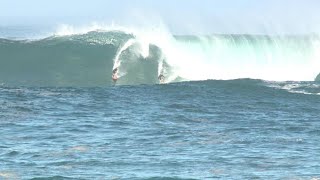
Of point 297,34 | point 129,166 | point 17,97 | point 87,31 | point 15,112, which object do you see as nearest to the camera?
point 129,166

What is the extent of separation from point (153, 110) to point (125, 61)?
42.7ft

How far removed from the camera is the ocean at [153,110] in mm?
16781

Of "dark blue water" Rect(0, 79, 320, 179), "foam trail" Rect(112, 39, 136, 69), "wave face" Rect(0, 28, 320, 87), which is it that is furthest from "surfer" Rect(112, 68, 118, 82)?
"dark blue water" Rect(0, 79, 320, 179)

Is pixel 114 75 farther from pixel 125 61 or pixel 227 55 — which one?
pixel 227 55

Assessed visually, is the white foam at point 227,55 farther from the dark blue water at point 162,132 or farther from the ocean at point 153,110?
the dark blue water at point 162,132

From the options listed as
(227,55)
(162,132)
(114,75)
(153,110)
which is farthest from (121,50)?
(162,132)

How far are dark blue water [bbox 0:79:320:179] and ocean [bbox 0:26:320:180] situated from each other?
3 cm

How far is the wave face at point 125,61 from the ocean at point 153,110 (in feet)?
0.20

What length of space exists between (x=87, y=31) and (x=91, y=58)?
3916 mm

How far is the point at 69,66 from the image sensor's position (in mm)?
37844

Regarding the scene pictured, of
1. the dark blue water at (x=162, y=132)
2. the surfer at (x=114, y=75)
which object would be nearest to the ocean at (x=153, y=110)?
the dark blue water at (x=162, y=132)

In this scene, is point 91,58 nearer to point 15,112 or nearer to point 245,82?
point 245,82

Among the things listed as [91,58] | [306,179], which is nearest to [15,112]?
[306,179]

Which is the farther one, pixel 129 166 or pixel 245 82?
pixel 245 82
